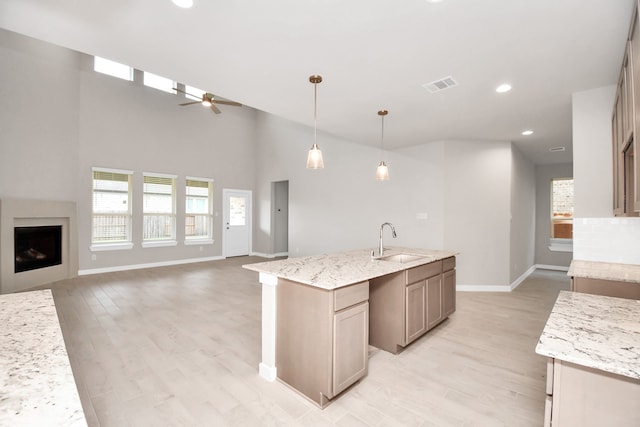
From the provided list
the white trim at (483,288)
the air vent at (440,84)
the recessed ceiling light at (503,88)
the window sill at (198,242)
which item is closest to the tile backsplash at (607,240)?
the recessed ceiling light at (503,88)

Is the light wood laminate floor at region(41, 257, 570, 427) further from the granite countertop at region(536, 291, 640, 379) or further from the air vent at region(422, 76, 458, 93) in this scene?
the air vent at region(422, 76, 458, 93)

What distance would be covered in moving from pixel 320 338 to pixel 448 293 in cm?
219

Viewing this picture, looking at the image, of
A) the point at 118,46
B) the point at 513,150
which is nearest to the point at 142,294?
the point at 118,46

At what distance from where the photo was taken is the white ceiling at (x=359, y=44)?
1.95m

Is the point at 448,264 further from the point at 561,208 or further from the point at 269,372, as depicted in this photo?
the point at 561,208

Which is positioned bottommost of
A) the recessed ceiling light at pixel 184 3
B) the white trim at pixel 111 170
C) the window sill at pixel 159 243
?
the window sill at pixel 159 243

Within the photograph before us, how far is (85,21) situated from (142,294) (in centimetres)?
389

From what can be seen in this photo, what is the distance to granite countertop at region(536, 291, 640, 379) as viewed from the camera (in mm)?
968

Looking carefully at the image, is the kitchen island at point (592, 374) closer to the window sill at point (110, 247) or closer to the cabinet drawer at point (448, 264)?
the cabinet drawer at point (448, 264)

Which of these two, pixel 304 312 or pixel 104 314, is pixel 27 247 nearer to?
pixel 104 314

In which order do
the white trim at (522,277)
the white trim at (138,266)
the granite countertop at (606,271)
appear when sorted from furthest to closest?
the white trim at (138,266), the white trim at (522,277), the granite countertop at (606,271)

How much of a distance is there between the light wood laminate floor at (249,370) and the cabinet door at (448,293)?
0.63 feet

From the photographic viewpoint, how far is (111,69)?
255 inches

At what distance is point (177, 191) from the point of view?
24.3 feet
